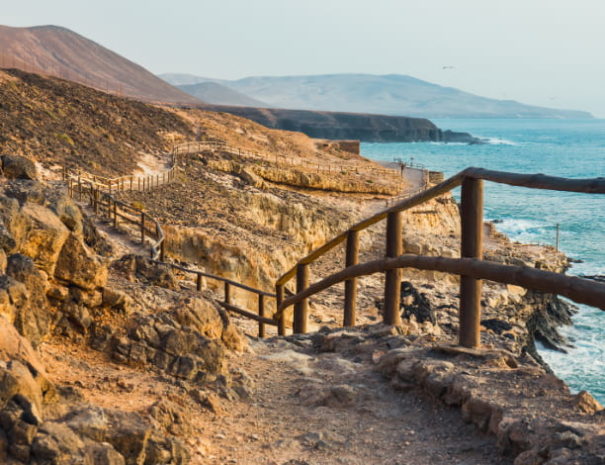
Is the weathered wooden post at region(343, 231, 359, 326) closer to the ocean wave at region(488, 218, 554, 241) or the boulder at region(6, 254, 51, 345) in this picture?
the boulder at region(6, 254, 51, 345)

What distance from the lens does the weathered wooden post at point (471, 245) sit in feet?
15.0

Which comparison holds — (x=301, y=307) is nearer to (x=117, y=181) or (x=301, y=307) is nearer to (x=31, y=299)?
(x=31, y=299)

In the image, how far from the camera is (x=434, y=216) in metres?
36.1

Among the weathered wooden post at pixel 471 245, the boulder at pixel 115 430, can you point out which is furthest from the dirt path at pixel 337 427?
the weathered wooden post at pixel 471 245

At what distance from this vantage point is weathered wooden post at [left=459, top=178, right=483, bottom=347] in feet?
15.0

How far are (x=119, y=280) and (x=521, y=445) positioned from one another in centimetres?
341

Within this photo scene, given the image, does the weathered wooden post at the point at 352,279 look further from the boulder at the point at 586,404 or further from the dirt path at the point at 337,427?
the boulder at the point at 586,404

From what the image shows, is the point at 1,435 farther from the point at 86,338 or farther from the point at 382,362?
the point at 382,362

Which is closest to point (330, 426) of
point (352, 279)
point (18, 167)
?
point (352, 279)

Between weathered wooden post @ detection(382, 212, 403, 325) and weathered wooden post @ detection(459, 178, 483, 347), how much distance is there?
40.4 inches

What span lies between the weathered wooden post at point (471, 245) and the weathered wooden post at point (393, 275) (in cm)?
103

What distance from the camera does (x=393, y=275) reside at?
19.2 ft

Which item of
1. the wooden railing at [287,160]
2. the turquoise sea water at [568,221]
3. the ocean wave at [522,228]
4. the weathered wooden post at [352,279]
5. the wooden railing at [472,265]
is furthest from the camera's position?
the ocean wave at [522,228]

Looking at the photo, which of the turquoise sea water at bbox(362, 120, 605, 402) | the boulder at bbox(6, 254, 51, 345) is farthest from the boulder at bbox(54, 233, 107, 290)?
the turquoise sea water at bbox(362, 120, 605, 402)
